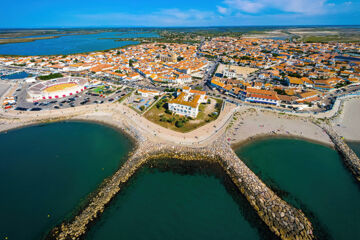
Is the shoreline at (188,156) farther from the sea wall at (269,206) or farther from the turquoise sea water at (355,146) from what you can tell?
the turquoise sea water at (355,146)

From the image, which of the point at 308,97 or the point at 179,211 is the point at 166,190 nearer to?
the point at 179,211

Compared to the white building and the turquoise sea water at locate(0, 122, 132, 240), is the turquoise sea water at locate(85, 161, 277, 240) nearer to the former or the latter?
the turquoise sea water at locate(0, 122, 132, 240)

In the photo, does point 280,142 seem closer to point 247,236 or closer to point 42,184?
point 247,236

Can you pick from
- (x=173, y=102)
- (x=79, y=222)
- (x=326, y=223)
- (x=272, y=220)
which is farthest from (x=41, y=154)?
(x=326, y=223)

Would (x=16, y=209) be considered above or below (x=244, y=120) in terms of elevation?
below

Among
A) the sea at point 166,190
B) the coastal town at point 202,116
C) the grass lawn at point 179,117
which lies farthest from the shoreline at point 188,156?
the grass lawn at point 179,117

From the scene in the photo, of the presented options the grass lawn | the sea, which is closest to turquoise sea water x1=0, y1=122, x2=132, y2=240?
the sea
